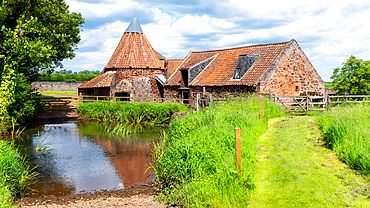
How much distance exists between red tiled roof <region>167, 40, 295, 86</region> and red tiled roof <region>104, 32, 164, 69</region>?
147 inches

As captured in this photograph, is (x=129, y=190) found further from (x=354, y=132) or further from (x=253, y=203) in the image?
(x=354, y=132)

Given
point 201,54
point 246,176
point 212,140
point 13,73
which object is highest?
point 201,54

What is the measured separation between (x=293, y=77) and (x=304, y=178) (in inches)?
724

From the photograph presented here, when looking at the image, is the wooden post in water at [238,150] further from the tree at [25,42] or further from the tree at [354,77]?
the tree at [354,77]

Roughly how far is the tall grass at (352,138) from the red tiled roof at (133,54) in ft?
80.8

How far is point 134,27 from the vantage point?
35.1m

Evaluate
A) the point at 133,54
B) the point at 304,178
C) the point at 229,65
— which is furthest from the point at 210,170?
the point at 133,54

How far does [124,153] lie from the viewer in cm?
1470

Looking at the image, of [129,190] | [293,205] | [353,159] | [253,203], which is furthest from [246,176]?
[129,190]

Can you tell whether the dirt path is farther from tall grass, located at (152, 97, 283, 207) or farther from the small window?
the small window

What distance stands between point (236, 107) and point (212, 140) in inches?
240

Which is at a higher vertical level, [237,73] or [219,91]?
[237,73]

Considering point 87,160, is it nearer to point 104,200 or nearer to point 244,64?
point 104,200

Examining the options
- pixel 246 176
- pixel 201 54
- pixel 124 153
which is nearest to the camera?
pixel 246 176
